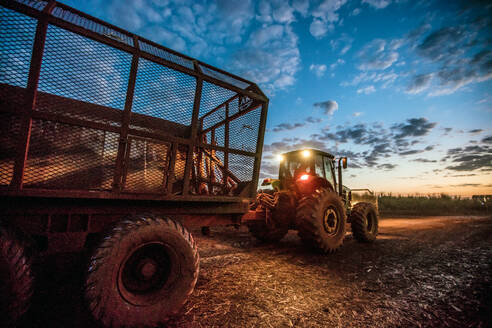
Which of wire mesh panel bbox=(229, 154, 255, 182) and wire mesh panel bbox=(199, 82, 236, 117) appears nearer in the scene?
wire mesh panel bbox=(199, 82, 236, 117)

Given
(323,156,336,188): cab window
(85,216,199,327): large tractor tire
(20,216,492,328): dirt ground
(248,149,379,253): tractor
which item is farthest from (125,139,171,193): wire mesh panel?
(323,156,336,188): cab window

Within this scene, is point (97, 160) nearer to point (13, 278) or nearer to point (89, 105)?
point (89, 105)

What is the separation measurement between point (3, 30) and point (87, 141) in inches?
43.1

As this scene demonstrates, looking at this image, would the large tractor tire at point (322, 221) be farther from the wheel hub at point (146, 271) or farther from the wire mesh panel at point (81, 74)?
the wire mesh panel at point (81, 74)

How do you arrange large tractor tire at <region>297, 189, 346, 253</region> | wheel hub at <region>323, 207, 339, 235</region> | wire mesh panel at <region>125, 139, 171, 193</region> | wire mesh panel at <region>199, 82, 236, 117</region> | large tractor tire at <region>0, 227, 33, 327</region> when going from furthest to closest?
wheel hub at <region>323, 207, 339, 235</region> < large tractor tire at <region>297, 189, 346, 253</region> < wire mesh panel at <region>199, 82, 236, 117</region> < wire mesh panel at <region>125, 139, 171, 193</region> < large tractor tire at <region>0, 227, 33, 327</region>

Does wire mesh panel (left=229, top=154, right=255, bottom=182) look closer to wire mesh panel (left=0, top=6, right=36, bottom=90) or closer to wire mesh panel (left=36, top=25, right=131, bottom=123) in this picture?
wire mesh panel (left=36, top=25, right=131, bottom=123)

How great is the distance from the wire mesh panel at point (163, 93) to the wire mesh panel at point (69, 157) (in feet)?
1.84

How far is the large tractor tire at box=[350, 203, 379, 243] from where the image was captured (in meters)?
5.98

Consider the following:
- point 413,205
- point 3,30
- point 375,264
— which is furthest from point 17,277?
point 413,205

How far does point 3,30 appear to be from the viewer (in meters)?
1.79

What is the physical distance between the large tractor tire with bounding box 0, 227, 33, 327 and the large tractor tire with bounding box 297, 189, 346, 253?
4055 millimetres

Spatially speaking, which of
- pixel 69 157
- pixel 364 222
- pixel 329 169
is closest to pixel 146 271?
pixel 69 157

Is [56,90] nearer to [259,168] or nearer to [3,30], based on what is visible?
[3,30]

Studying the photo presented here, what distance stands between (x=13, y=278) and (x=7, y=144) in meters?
1.14
